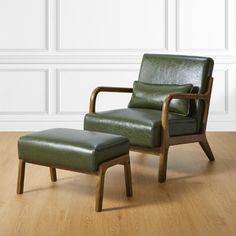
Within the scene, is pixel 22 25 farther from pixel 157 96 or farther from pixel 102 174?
pixel 102 174

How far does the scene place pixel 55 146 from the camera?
3.12 meters

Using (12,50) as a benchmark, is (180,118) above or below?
below

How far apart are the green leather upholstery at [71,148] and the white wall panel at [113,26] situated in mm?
2163

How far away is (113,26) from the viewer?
17.5ft

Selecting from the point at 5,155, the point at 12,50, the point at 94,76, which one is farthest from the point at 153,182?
the point at 12,50

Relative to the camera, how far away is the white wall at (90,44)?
530 centimetres

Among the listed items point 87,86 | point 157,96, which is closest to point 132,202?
point 157,96

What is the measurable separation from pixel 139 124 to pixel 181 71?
2.37 ft

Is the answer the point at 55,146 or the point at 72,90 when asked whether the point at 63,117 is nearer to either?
the point at 72,90

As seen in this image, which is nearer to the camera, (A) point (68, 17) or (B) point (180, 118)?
(B) point (180, 118)

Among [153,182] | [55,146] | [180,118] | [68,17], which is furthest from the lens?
[68,17]

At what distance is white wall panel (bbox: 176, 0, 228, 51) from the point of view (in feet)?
17.4

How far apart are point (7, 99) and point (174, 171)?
205 cm

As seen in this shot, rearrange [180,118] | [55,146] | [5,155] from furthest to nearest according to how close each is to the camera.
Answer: [5,155] < [180,118] < [55,146]
